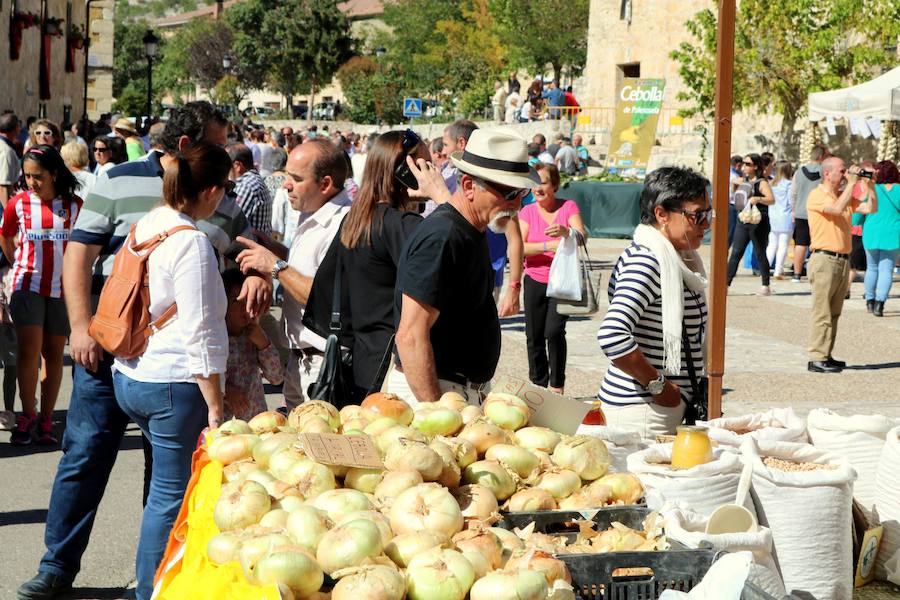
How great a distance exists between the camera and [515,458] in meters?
3.30

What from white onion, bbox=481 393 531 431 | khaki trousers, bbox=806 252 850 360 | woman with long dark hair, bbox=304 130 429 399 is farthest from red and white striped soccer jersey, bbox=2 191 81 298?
khaki trousers, bbox=806 252 850 360

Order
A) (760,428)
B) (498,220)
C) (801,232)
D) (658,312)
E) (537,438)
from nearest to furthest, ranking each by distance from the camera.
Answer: (537,438) → (760,428) → (498,220) → (658,312) → (801,232)

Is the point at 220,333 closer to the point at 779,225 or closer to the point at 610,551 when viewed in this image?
the point at 610,551

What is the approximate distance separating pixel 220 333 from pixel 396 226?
3.00 ft

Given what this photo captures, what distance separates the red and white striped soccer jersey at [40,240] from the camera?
7094mm

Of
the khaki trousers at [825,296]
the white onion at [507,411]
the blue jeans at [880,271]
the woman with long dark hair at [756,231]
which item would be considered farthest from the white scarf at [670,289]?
the woman with long dark hair at [756,231]

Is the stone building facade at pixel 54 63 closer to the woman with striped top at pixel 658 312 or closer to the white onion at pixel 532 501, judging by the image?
the woman with striped top at pixel 658 312

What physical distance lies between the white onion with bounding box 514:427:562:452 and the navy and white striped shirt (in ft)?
2.71

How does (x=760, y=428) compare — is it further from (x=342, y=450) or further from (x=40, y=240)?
(x=40, y=240)

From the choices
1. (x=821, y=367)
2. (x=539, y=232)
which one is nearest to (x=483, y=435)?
(x=539, y=232)

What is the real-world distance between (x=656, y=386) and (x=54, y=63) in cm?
3371

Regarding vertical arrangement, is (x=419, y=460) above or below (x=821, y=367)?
above

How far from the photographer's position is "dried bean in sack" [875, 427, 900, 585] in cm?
343

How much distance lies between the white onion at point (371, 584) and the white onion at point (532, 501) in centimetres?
67
